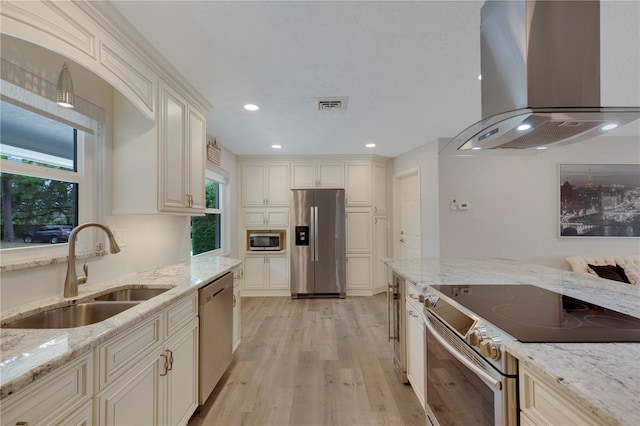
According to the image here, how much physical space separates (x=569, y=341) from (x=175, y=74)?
2.58 meters

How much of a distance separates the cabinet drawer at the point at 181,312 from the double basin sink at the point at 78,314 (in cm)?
18

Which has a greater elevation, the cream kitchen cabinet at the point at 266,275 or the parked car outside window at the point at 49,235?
the parked car outside window at the point at 49,235

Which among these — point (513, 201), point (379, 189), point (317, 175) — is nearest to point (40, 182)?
point (317, 175)

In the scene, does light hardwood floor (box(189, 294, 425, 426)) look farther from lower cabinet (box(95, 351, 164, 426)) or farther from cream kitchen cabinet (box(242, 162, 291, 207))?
cream kitchen cabinet (box(242, 162, 291, 207))

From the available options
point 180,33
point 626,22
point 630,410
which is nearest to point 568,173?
point 626,22

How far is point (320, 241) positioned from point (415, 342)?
9.02 ft

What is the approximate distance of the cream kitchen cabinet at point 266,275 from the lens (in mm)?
4641

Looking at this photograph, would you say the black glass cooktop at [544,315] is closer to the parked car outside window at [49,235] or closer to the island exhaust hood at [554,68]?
the island exhaust hood at [554,68]

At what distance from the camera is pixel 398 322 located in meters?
2.17

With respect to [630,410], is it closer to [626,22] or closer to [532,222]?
[626,22]

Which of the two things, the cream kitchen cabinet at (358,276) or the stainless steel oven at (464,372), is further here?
the cream kitchen cabinet at (358,276)

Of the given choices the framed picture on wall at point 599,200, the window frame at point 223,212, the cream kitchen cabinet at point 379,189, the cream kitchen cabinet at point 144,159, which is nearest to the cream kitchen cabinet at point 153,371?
the cream kitchen cabinet at point 144,159

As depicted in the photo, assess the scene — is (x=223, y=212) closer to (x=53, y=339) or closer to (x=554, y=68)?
(x=53, y=339)

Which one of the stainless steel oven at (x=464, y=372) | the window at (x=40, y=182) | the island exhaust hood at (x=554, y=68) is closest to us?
the stainless steel oven at (x=464, y=372)
